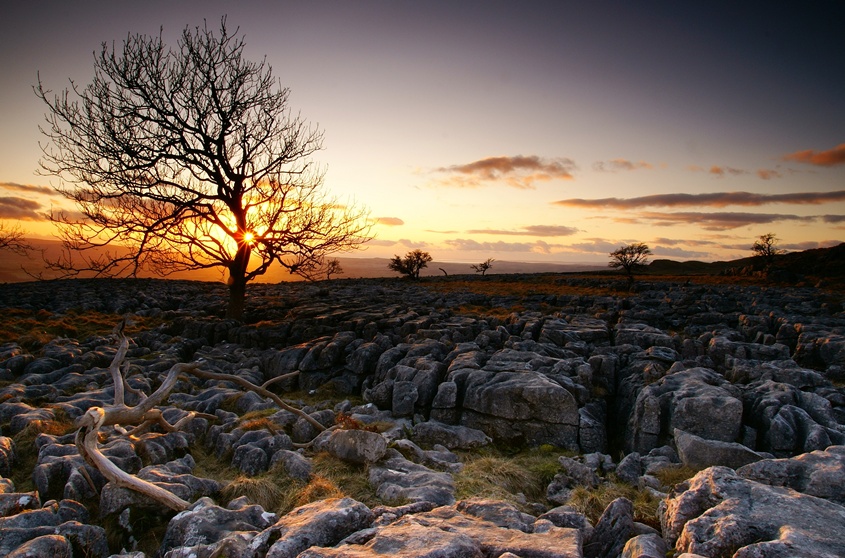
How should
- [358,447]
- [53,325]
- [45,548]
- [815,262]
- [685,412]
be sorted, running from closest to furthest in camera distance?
[45,548]
[358,447]
[685,412]
[53,325]
[815,262]

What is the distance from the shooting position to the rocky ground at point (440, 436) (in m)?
6.45

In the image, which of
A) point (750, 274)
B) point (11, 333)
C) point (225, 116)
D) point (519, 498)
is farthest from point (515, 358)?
point (750, 274)

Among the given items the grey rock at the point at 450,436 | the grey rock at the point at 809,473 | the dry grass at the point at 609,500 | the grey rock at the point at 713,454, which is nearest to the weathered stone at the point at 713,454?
the grey rock at the point at 713,454

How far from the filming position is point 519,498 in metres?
9.70

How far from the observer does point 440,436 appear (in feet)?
43.0

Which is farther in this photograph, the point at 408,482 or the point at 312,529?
the point at 408,482

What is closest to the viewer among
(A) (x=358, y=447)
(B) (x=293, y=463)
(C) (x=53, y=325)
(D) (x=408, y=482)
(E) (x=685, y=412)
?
(D) (x=408, y=482)

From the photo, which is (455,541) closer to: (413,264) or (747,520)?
(747,520)

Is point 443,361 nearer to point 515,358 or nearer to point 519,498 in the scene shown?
point 515,358

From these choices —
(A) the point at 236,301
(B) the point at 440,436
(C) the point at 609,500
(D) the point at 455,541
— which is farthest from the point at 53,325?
(C) the point at 609,500

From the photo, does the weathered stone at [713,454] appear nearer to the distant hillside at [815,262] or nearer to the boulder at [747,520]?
the boulder at [747,520]

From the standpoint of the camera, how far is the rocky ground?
21.2ft

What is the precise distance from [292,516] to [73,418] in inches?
387

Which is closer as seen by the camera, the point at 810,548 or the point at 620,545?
the point at 810,548
